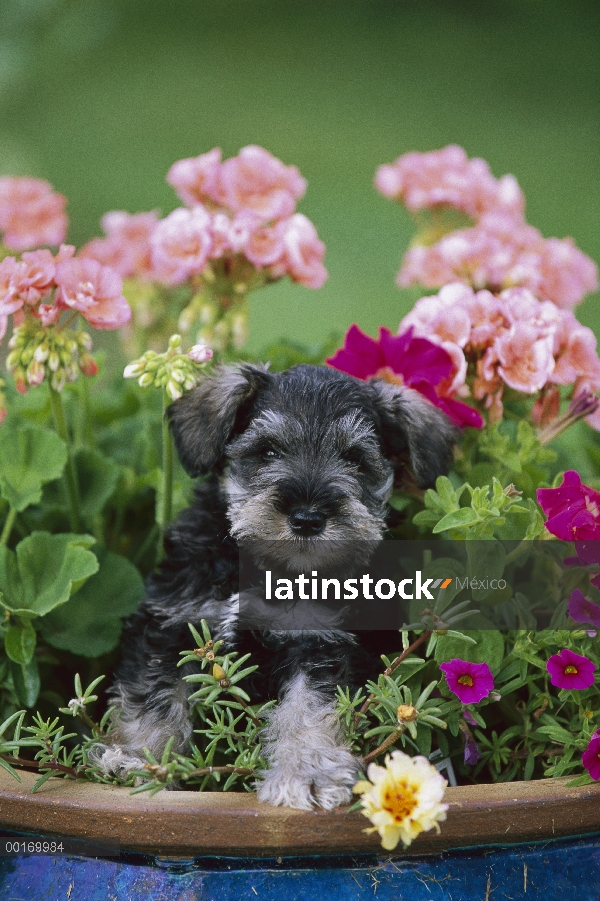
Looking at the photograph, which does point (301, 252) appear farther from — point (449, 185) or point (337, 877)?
point (337, 877)

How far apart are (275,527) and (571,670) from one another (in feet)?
2.50

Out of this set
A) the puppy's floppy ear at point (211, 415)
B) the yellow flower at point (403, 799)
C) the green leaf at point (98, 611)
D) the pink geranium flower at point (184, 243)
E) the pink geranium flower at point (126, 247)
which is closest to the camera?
the yellow flower at point (403, 799)

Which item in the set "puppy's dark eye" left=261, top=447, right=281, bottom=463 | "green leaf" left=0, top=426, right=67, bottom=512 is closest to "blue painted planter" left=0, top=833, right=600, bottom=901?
"puppy's dark eye" left=261, top=447, right=281, bottom=463

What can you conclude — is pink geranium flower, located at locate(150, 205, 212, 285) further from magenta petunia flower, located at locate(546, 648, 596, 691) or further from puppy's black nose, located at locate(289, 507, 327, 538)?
magenta petunia flower, located at locate(546, 648, 596, 691)

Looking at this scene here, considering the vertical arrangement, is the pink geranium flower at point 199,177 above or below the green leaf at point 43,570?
above

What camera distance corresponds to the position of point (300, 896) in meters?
1.96

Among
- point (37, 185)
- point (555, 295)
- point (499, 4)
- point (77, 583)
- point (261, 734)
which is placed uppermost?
point (499, 4)

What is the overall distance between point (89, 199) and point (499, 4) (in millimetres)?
6162

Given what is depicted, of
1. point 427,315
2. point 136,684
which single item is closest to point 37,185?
point 427,315

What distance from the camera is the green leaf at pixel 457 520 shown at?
86.1 inches

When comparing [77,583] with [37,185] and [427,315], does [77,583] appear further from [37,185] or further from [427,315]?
[37,185]

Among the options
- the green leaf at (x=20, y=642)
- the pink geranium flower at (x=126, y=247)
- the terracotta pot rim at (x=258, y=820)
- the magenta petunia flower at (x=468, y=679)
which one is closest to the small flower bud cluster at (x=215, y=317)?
the pink geranium flower at (x=126, y=247)

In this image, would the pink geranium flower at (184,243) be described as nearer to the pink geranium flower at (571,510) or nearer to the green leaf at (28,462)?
the green leaf at (28,462)

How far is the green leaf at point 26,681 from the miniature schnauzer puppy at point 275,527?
9.3 inches
